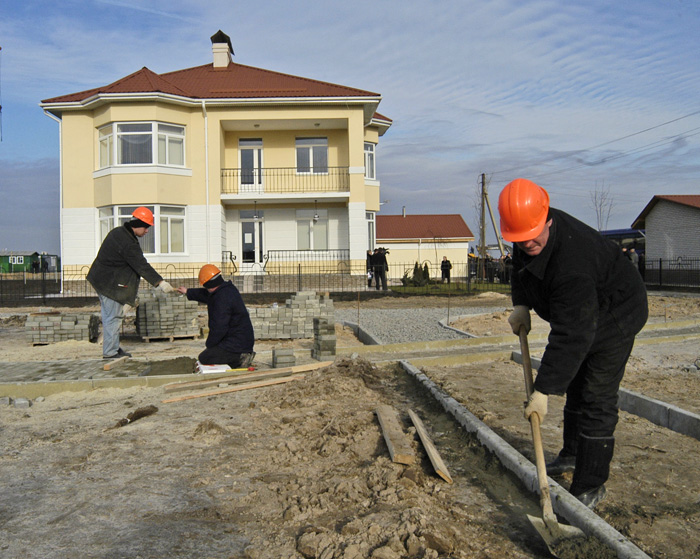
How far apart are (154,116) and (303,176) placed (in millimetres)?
6215

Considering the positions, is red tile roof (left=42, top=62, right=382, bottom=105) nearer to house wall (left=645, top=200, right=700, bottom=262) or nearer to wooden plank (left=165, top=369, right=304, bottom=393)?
wooden plank (left=165, top=369, right=304, bottom=393)

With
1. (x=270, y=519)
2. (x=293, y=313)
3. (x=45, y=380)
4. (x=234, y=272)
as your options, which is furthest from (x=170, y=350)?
(x=234, y=272)

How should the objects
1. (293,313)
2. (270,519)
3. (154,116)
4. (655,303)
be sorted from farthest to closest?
1. (154,116)
2. (655,303)
3. (293,313)
4. (270,519)

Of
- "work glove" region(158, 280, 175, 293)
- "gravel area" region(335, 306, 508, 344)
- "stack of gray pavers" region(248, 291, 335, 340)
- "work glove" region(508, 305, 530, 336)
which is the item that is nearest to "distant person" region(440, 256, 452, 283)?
"gravel area" region(335, 306, 508, 344)

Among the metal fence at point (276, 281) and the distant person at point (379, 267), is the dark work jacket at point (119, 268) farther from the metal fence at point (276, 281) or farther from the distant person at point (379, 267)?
the distant person at point (379, 267)

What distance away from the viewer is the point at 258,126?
962 inches

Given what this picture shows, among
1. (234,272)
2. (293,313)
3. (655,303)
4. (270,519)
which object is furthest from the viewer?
(234,272)

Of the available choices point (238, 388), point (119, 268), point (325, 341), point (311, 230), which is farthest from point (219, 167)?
point (238, 388)

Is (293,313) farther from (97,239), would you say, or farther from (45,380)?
(97,239)

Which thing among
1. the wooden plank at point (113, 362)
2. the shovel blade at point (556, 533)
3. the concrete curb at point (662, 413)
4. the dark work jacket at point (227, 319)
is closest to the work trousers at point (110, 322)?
the wooden plank at point (113, 362)

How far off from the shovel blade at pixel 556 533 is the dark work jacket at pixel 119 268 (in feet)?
20.3

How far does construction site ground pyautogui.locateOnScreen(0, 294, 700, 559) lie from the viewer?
3012 mm

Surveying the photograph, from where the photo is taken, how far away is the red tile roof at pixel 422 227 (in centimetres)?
4509

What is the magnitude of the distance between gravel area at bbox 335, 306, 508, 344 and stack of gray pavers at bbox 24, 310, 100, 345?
17.3ft
